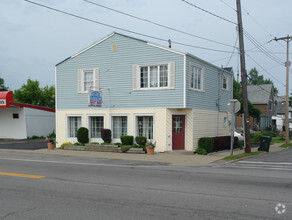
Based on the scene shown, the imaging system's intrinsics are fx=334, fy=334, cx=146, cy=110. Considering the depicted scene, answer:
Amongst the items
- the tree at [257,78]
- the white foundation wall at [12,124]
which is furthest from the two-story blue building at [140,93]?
the tree at [257,78]

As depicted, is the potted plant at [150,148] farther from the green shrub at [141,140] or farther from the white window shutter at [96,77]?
the white window shutter at [96,77]

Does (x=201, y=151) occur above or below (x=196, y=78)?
below

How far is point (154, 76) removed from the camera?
19406 mm

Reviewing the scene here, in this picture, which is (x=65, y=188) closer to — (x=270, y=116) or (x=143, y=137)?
(x=143, y=137)

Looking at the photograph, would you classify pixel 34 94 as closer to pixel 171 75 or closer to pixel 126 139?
pixel 126 139

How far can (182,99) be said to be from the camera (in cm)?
1839

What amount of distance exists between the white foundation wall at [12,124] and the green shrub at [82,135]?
1050 cm

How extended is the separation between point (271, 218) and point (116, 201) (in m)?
3.16

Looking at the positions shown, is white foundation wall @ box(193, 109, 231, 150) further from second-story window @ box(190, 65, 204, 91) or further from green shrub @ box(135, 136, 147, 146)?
green shrub @ box(135, 136, 147, 146)

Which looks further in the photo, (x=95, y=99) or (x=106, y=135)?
(x=106, y=135)

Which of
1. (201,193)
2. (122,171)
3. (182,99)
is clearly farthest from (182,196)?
(182,99)

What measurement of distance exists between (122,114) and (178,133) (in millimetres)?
3600

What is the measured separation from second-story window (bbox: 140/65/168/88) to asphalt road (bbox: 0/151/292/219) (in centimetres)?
840

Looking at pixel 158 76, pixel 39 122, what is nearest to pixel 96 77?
pixel 158 76
